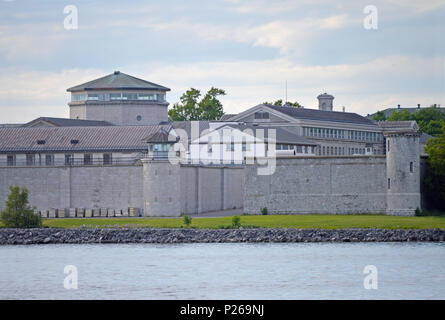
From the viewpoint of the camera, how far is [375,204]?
74.3 meters

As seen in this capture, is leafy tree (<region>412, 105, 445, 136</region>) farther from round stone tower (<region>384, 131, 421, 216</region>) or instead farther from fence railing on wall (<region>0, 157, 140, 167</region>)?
round stone tower (<region>384, 131, 421, 216</region>)

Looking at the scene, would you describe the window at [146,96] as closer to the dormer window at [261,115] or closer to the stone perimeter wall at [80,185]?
the dormer window at [261,115]

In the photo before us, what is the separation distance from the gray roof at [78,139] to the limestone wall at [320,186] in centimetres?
1145

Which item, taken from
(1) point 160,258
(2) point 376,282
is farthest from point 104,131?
(2) point 376,282

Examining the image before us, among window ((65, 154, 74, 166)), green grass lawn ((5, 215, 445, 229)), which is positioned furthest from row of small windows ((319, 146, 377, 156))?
green grass lawn ((5, 215, 445, 229))

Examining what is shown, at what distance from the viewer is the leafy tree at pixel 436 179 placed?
7506 centimetres

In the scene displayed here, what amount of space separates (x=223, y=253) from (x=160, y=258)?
3.64m

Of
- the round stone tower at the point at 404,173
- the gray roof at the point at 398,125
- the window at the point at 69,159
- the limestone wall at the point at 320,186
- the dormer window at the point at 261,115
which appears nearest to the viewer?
the round stone tower at the point at 404,173

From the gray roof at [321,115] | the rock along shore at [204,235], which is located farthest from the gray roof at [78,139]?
the gray roof at [321,115]

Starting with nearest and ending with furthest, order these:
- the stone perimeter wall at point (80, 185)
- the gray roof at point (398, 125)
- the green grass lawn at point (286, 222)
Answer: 1. the green grass lawn at point (286, 222)
2. the stone perimeter wall at point (80, 185)
3. the gray roof at point (398, 125)

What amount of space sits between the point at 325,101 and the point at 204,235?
8100 cm

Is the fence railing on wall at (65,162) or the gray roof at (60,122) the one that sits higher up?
the gray roof at (60,122)

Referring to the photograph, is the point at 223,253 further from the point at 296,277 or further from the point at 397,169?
the point at 397,169

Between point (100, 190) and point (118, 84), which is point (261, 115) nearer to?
point (118, 84)
